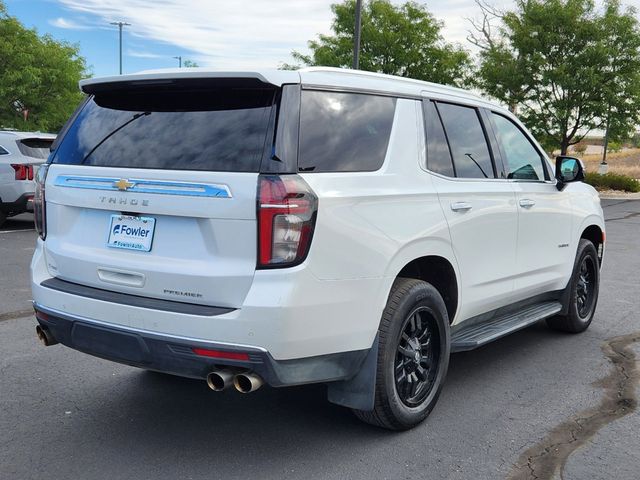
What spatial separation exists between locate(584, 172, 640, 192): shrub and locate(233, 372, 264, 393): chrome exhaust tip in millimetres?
26789

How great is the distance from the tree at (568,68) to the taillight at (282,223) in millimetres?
22792

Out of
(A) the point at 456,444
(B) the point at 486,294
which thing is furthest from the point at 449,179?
(A) the point at 456,444

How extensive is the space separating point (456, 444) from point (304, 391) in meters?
1.12

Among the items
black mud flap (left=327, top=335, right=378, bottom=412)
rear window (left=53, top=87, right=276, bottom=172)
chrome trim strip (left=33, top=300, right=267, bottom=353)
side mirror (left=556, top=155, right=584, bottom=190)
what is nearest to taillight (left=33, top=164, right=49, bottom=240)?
rear window (left=53, top=87, right=276, bottom=172)

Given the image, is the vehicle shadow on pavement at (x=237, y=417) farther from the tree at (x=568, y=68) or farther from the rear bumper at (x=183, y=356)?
the tree at (x=568, y=68)

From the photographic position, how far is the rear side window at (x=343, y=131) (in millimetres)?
3270

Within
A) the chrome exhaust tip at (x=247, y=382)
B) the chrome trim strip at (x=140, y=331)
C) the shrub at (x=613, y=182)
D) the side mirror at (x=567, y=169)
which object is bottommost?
the chrome exhaust tip at (x=247, y=382)

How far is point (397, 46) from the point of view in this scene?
27.1 metres

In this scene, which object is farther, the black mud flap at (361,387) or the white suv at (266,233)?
the black mud flap at (361,387)

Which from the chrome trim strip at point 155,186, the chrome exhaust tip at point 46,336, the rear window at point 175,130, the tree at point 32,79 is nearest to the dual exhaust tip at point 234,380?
the chrome trim strip at point 155,186

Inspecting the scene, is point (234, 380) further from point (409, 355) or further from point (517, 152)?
point (517, 152)

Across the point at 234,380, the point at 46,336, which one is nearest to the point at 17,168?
the point at 46,336

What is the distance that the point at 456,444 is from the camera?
3676 mm

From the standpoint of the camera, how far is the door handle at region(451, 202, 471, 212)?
4.05m
